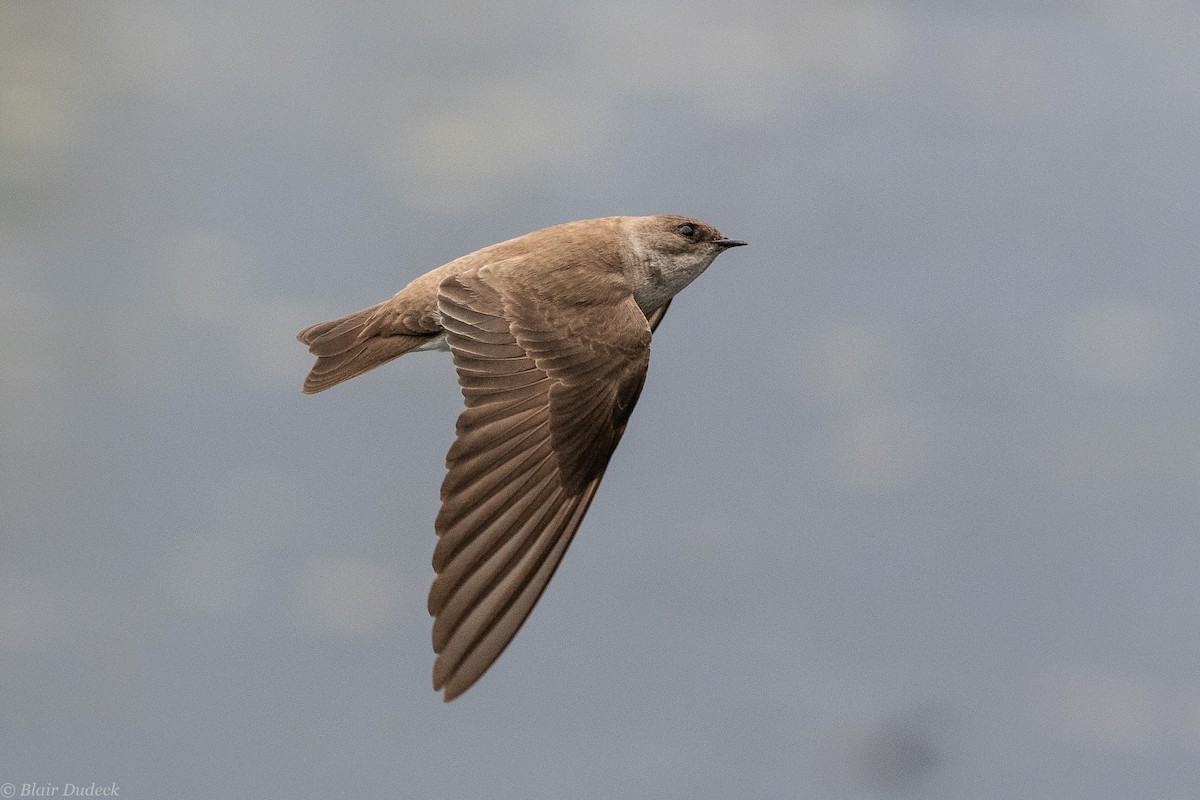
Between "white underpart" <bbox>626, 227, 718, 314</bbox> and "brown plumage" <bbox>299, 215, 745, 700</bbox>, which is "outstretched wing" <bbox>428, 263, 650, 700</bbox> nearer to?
"brown plumage" <bbox>299, 215, 745, 700</bbox>

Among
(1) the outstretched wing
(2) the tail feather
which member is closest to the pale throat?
(1) the outstretched wing

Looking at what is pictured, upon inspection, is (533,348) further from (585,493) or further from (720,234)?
(720,234)

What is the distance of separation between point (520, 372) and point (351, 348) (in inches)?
57.0

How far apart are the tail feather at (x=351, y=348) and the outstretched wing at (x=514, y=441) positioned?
1.86 feet

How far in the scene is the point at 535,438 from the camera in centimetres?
783

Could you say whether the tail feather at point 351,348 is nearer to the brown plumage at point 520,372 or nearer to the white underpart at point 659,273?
the brown plumage at point 520,372

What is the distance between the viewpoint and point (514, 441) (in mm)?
7770

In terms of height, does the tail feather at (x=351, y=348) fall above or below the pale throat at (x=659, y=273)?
below

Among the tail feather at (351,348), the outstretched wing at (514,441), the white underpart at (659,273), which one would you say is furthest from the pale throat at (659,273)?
the tail feather at (351,348)

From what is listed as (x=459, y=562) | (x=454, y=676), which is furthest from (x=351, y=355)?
(x=454, y=676)

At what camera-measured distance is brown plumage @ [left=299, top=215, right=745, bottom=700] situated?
23.7 feet

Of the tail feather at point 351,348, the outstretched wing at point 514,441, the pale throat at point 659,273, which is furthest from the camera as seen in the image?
the pale throat at point 659,273

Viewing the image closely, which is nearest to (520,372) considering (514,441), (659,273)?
(514,441)

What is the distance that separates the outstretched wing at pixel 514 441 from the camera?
23.4 feet
